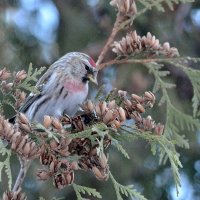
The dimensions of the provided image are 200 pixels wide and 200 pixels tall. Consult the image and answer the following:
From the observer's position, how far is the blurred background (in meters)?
4.43

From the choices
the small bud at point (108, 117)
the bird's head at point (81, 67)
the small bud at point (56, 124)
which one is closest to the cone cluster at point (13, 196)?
the small bud at point (56, 124)

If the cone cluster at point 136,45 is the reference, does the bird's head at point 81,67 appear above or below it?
below

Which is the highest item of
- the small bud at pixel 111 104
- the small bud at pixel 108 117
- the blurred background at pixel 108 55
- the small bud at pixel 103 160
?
the small bud at pixel 108 117

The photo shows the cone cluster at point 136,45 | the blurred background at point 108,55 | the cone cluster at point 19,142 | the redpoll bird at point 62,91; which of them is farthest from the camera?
the blurred background at point 108,55

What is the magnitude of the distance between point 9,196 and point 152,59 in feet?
3.55

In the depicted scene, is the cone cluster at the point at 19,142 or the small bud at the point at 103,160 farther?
the small bud at the point at 103,160

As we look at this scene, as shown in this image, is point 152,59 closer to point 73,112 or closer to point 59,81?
point 73,112

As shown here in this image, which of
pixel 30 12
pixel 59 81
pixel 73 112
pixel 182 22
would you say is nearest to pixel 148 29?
pixel 182 22

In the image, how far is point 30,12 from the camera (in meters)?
4.86

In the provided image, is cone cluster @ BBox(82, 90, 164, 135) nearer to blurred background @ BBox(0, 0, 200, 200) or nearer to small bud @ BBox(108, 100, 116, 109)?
small bud @ BBox(108, 100, 116, 109)

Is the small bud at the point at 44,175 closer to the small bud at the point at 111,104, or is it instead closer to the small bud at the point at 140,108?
the small bud at the point at 111,104

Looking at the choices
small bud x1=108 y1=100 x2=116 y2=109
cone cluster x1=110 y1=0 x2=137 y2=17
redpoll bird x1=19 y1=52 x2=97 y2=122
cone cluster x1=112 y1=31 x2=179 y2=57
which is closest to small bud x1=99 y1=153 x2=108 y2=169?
small bud x1=108 y1=100 x2=116 y2=109

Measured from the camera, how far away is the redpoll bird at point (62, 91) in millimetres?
3562

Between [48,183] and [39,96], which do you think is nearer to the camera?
[39,96]
